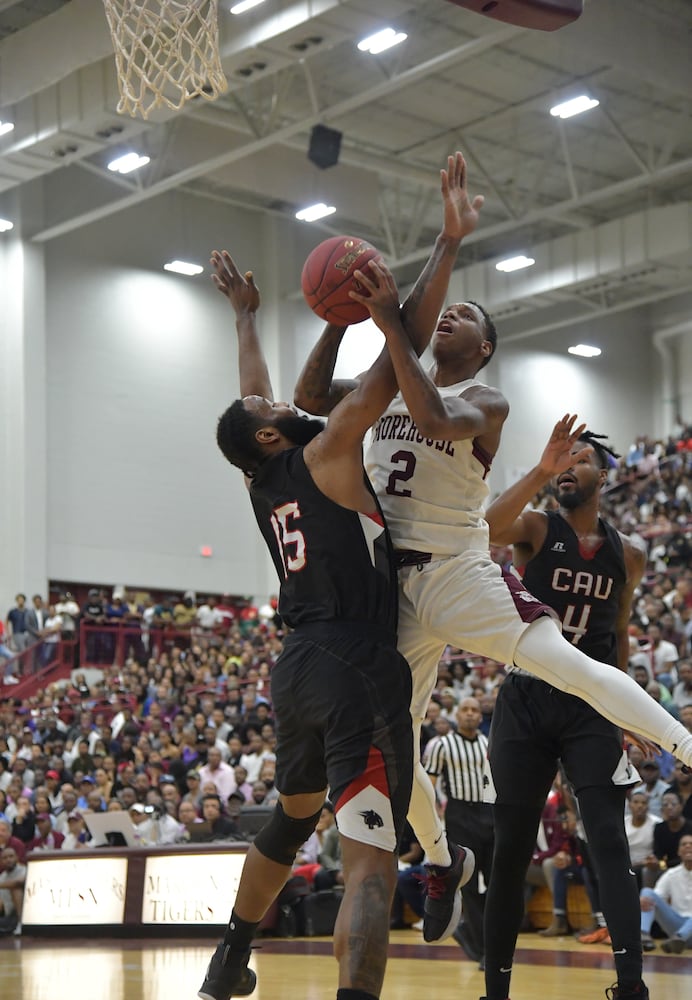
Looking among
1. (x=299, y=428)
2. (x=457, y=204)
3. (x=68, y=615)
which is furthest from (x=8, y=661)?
(x=457, y=204)

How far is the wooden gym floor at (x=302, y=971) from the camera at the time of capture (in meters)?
7.07

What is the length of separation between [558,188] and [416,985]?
24.4m

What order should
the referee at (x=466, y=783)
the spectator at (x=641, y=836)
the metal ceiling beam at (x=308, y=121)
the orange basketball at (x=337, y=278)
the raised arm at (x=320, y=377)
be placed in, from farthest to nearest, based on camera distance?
the metal ceiling beam at (x=308, y=121), the spectator at (x=641, y=836), the referee at (x=466, y=783), the raised arm at (x=320, y=377), the orange basketball at (x=337, y=278)

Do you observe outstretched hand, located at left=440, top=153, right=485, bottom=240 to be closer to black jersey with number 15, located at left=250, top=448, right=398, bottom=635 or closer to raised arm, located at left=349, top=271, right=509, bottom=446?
raised arm, located at left=349, top=271, right=509, bottom=446

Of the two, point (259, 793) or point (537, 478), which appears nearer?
point (537, 478)

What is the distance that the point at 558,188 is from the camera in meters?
29.6

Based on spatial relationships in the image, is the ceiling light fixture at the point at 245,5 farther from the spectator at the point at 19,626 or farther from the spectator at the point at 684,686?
the spectator at the point at 19,626

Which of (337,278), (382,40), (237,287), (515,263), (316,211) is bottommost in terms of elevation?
(337,278)

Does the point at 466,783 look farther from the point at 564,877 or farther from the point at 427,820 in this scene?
the point at 427,820

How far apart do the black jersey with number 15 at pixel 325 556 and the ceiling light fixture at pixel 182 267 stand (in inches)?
964

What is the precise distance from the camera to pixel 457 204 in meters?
4.85

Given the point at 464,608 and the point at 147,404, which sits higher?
the point at 147,404

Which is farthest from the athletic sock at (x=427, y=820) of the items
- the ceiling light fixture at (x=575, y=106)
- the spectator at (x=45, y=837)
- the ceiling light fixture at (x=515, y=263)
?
the ceiling light fixture at (x=515, y=263)

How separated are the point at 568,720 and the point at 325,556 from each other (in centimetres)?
150
